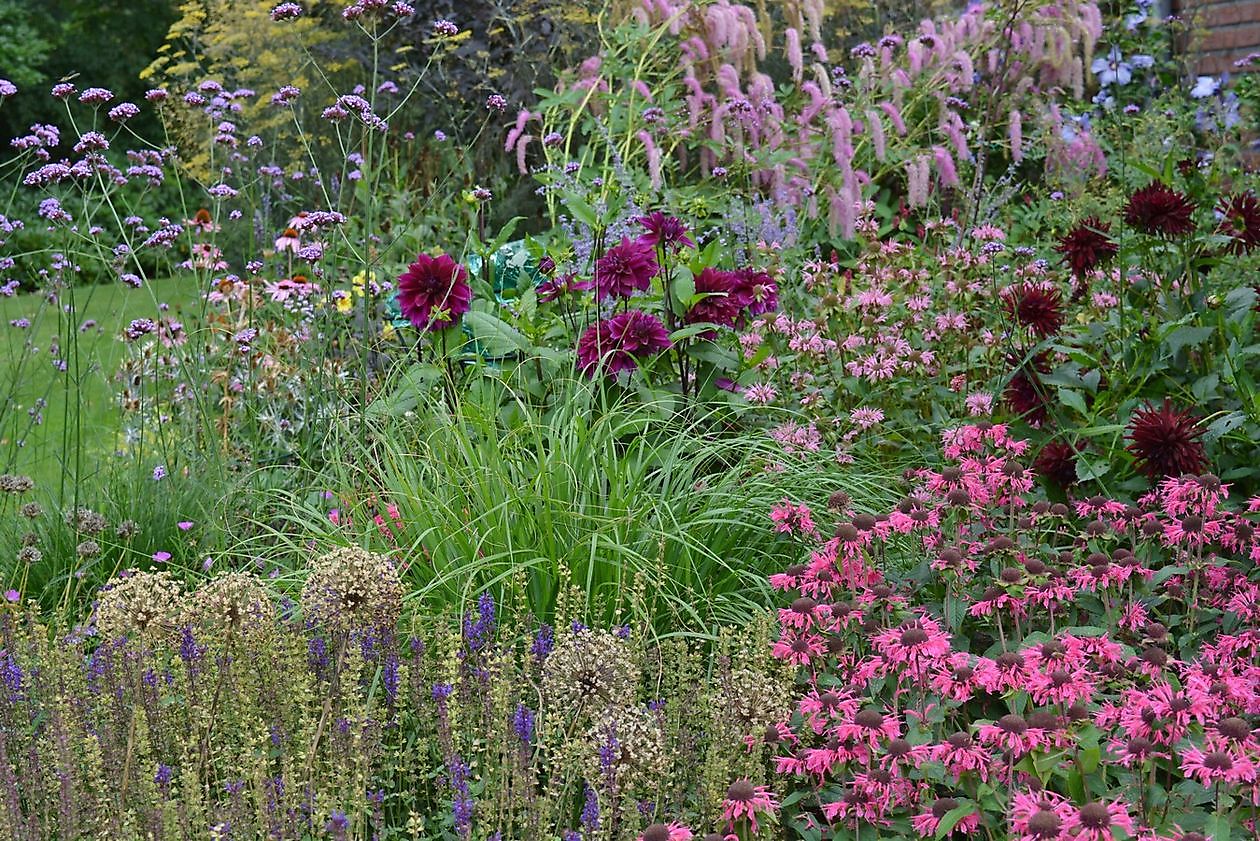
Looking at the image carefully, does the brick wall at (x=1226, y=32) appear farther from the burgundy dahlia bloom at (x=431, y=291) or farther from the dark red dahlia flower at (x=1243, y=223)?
the burgundy dahlia bloom at (x=431, y=291)

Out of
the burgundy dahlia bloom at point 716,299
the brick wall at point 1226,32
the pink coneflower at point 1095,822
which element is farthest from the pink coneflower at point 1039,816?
the brick wall at point 1226,32

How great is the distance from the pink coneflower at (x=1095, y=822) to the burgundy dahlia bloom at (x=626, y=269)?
227 cm

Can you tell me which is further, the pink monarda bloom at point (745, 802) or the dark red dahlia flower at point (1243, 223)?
the dark red dahlia flower at point (1243, 223)

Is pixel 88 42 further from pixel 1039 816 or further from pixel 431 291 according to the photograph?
pixel 1039 816

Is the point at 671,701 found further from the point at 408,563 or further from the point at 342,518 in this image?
the point at 342,518

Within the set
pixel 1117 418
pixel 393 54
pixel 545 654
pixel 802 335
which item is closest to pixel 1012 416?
pixel 1117 418

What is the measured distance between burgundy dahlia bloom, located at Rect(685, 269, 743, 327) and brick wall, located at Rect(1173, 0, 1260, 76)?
571 cm

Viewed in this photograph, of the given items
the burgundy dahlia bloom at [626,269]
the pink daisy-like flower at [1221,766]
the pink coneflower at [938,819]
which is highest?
the burgundy dahlia bloom at [626,269]

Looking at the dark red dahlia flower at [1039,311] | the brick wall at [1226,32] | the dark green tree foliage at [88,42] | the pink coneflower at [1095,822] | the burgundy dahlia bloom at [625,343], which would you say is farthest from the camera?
the dark green tree foliage at [88,42]

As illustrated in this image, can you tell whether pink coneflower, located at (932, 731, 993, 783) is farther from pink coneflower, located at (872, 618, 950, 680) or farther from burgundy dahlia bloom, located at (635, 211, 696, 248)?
burgundy dahlia bloom, located at (635, 211, 696, 248)

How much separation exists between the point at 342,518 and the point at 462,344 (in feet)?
2.51

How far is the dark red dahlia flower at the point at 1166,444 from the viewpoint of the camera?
2732mm

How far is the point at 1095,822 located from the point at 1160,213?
73.5 inches

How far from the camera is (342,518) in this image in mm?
3531
